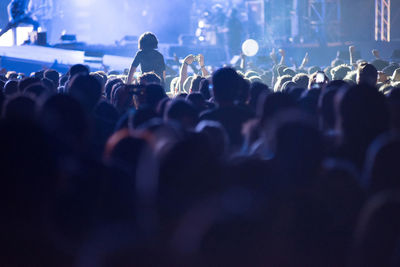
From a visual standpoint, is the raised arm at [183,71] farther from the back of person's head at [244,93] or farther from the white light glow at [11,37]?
the white light glow at [11,37]

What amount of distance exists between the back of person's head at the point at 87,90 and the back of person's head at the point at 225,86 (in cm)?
112

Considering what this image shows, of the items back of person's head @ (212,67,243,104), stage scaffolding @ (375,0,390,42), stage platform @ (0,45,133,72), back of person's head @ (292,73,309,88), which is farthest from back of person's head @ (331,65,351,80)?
stage scaffolding @ (375,0,390,42)

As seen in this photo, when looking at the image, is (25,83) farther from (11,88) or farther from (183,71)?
(183,71)

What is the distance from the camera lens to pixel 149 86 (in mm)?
6156

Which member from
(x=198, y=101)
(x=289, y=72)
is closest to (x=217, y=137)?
(x=198, y=101)

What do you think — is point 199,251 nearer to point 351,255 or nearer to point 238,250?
point 238,250

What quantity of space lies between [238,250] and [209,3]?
3859cm

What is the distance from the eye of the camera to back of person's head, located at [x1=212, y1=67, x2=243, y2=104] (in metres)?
5.41

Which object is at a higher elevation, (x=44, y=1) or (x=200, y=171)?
(x=44, y=1)

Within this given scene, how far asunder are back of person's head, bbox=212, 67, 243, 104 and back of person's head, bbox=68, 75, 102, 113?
3.68 ft

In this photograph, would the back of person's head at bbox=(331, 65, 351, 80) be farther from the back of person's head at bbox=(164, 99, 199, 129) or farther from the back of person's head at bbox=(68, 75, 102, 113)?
the back of person's head at bbox=(164, 99, 199, 129)

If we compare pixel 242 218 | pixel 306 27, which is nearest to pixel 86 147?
pixel 242 218

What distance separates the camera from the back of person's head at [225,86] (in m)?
5.41

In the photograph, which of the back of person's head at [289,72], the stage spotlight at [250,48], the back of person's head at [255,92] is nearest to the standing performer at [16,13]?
the stage spotlight at [250,48]
